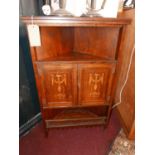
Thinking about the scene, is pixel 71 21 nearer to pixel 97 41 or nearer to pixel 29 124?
pixel 97 41

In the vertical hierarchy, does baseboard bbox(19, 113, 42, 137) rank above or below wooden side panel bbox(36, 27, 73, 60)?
below

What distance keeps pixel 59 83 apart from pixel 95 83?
0.96 ft

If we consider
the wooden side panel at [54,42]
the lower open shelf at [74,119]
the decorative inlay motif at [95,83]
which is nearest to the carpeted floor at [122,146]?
the lower open shelf at [74,119]

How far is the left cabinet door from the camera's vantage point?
1013mm

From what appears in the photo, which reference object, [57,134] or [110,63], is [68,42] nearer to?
[110,63]

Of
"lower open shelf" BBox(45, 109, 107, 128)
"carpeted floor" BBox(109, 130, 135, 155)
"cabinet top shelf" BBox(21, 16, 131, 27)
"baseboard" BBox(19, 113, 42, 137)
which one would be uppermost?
"cabinet top shelf" BBox(21, 16, 131, 27)

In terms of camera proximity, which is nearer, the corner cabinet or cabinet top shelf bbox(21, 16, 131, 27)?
cabinet top shelf bbox(21, 16, 131, 27)

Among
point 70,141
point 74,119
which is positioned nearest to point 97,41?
point 74,119

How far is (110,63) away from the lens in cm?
105

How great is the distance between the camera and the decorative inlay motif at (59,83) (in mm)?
1055

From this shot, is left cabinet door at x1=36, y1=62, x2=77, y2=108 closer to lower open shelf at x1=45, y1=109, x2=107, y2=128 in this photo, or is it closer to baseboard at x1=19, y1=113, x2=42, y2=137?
lower open shelf at x1=45, y1=109, x2=107, y2=128

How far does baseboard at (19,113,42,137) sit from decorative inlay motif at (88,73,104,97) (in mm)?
691

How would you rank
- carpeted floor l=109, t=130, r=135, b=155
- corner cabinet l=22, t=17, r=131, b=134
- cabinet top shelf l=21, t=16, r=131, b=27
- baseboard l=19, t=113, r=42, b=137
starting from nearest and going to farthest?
cabinet top shelf l=21, t=16, r=131, b=27
corner cabinet l=22, t=17, r=131, b=134
carpeted floor l=109, t=130, r=135, b=155
baseboard l=19, t=113, r=42, b=137

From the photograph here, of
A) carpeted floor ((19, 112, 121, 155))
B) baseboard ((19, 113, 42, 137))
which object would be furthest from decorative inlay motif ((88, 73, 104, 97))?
baseboard ((19, 113, 42, 137))
